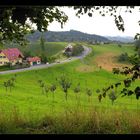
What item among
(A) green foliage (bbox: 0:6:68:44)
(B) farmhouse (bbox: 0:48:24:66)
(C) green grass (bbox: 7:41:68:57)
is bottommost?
(C) green grass (bbox: 7:41:68:57)

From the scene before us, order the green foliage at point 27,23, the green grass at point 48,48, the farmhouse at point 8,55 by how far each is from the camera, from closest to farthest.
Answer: the green foliage at point 27,23
the farmhouse at point 8,55
the green grass at point 48,48

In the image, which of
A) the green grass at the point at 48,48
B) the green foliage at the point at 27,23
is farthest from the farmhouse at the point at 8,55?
the green foliage at the point at 27,23

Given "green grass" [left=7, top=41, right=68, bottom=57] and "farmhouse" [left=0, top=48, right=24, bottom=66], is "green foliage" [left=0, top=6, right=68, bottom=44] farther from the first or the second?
"farmhouse" [left=0, top=48, right=24, bottom=66]

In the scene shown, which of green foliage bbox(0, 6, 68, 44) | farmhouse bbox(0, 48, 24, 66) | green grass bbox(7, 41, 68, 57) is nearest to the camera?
green foliage bbox(0, 6, 68, 44)

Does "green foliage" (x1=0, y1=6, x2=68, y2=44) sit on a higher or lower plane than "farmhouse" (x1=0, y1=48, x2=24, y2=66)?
higher

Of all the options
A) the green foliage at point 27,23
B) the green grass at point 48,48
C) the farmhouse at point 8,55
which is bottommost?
the green grass at point 48,48

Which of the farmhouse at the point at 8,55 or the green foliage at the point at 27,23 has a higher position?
the green foliage at the point at 27,23

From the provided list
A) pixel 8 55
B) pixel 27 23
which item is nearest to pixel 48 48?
pixel 8 55

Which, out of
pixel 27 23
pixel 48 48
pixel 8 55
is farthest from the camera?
pixel 48 48

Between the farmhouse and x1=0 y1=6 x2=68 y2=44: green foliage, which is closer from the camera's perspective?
x1=0 y1=6 x2=68 y2=44: green foliage

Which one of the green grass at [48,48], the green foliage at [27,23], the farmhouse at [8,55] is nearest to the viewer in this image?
the green foliage at [27,23]

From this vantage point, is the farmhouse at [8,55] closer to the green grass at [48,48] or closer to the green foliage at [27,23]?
the green grass at [48,48]

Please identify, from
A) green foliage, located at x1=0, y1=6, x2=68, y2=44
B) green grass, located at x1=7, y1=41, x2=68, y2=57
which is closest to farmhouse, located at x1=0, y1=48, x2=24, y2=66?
green grass, located at x1=7, y1=41, x2=68, y2=57

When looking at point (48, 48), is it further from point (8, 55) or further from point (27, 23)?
point (27, 23)
